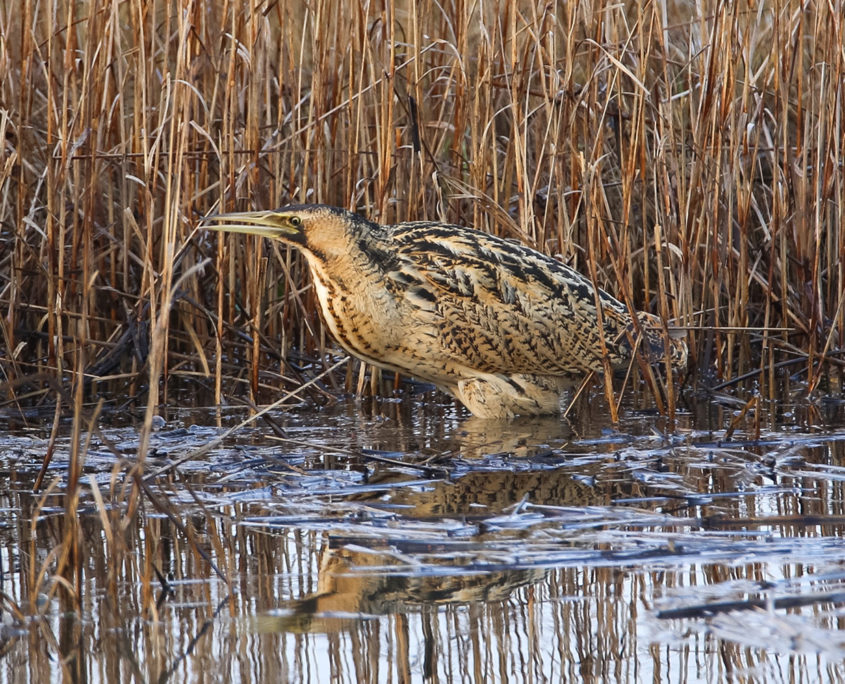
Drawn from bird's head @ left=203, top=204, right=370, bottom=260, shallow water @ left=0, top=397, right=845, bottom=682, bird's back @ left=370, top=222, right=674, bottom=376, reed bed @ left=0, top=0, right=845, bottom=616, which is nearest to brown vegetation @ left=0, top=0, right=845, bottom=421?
reed bed @ left=0, top=0, right=845, bottom=616

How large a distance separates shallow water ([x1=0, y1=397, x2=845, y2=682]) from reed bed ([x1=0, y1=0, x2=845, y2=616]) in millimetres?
947

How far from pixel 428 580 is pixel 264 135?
3198mm

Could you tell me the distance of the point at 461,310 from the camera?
15.3 ft

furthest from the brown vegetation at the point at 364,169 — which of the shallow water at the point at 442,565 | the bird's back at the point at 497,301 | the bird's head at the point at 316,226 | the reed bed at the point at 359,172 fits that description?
the shallow water at the point at 442,565

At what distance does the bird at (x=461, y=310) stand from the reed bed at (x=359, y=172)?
0.22 metres

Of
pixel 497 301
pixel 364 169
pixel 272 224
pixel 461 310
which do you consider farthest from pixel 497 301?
pixel 364 169

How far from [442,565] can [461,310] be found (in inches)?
78.0

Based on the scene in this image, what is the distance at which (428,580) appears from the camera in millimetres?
2695

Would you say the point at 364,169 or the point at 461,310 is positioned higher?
the point at 364,169

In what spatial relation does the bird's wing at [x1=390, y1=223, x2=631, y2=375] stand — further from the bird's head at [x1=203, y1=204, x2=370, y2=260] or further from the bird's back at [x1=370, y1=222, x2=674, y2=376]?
the bird's head at [x1=203, y1=204, x2=370, y2=260]

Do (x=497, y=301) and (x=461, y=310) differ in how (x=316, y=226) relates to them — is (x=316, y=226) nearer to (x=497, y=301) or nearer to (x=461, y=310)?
(x=461, y=310)

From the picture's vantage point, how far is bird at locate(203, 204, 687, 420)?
4.58m

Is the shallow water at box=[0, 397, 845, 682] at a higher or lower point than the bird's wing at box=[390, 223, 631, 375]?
lower

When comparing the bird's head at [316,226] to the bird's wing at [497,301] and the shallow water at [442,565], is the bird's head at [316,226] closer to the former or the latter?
the bird's wing at [497,301]
